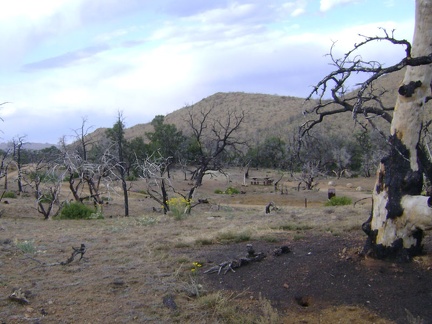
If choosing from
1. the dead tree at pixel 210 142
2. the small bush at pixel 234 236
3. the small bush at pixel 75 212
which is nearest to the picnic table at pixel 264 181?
the dead tree at pixel 210 142

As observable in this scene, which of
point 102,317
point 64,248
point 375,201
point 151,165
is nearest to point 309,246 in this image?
point 375,201

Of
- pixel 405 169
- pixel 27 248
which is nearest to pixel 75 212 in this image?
pixel 27 248

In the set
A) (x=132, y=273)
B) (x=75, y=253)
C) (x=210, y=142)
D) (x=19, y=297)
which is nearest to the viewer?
(x=19, y=297)

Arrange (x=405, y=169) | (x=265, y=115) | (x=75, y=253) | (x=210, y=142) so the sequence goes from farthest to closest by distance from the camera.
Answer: (x=265, y=115), (x=210, y=142), (x=75, y=253), (x=405, y=169)

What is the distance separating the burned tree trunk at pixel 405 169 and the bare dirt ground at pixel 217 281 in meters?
0.24

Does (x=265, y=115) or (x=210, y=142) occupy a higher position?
(x=265, y=115)

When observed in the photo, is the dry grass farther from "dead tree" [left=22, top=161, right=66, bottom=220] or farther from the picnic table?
the picnic table

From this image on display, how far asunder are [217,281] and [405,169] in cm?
291

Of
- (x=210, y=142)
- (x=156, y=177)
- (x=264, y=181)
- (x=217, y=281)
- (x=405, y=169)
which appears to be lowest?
(x=264, y=181)

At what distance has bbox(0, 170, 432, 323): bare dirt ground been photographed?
5.86m

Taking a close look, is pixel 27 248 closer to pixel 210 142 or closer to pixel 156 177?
pixel 156 177

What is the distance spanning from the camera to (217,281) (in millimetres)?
7039

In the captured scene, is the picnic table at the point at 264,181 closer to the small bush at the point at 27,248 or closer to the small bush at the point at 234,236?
the small bush at the point at 234,236

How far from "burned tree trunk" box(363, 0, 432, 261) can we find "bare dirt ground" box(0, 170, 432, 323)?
243 millimetres
